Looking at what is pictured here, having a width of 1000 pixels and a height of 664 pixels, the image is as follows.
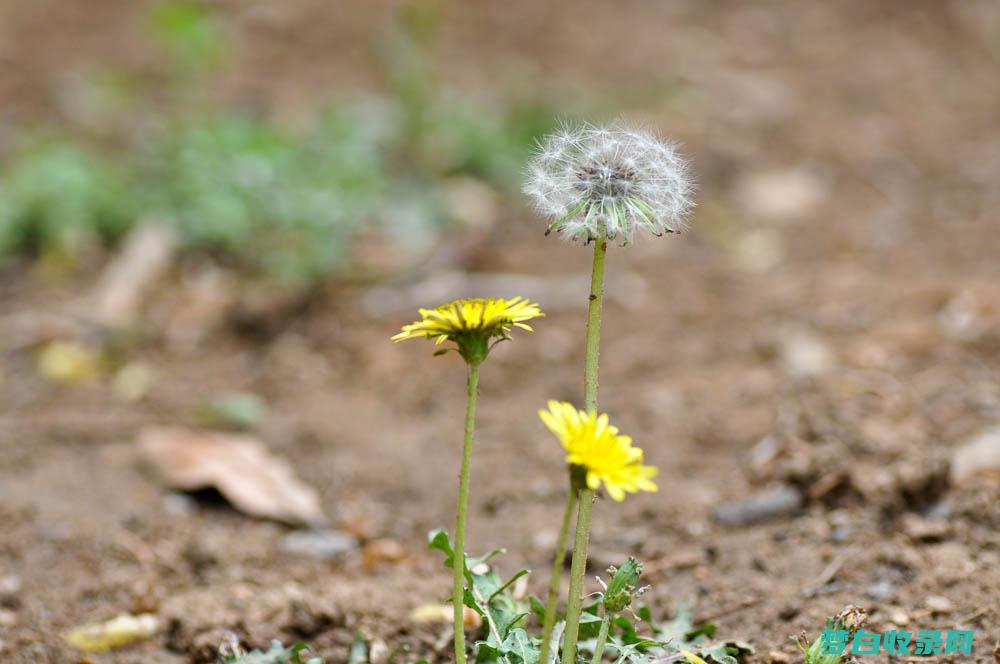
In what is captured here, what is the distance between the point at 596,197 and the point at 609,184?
31 mm

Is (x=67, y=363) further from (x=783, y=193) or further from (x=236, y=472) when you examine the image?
(x=783, y=193)

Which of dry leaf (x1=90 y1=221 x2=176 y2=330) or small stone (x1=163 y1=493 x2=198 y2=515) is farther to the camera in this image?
dry leaf (x1=90 y1=221 x2=176 y2=330)

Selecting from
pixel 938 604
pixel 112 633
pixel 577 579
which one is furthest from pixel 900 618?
pixel 112 633

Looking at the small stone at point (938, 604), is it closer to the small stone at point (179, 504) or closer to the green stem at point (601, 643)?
the green stem at point (601, 643)

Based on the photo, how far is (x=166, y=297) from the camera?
4.48 metres

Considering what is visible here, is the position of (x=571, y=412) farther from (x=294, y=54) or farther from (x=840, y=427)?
(x=294, y=54)

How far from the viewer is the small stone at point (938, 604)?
2.21 m

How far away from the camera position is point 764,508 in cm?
292

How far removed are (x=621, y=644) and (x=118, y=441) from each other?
2187 millimetres

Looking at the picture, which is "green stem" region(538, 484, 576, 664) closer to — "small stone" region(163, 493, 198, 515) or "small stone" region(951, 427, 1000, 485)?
"small stone" region(951, 427, 1000, 485)

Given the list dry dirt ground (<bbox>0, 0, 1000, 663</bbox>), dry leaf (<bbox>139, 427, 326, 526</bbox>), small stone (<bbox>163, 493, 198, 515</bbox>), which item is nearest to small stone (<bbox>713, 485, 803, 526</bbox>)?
dry dirt ground (<bbox>0, 0, 1000, 663</bbox>)

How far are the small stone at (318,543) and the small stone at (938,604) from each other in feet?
5.10

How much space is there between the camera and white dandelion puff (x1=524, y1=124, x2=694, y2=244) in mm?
1781

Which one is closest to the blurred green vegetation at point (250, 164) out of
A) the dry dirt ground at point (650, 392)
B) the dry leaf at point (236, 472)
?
the dry dirt ground at point (650, 392)
